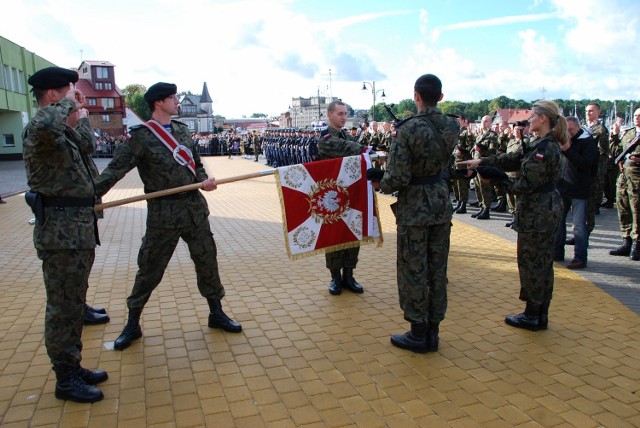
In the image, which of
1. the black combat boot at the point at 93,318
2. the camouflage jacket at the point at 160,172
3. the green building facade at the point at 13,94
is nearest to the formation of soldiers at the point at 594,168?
the camouflage jacket at the point at 160,172

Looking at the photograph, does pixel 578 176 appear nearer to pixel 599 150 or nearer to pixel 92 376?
pixel 599 150

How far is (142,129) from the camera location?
4.24 m

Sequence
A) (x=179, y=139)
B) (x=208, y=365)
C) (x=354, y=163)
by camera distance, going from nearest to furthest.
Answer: (x=208, y=365)
(x=179, y=139)
(x=354, y=163)

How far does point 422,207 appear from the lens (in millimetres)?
4172

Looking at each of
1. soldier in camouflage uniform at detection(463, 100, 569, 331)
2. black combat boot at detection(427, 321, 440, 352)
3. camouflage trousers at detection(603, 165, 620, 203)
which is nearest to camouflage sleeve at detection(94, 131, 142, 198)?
black combat boot at detection(427, 321, 440, 352)

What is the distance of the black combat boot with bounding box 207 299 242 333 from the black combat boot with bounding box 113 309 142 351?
0.65m

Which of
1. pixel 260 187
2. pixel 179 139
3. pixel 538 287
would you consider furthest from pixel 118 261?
pixel 260 187

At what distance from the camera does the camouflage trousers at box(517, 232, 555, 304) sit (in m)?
4.66

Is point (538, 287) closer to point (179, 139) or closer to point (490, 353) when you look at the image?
point (490, 353)

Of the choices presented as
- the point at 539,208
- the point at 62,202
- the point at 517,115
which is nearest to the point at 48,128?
the point at 62,202

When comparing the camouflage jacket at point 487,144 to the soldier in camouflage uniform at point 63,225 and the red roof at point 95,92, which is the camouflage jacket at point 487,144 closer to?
the soldier in camouflage uniform at point 63,225

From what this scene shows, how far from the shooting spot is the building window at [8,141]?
120 ft

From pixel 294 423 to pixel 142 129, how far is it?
8.59 ft

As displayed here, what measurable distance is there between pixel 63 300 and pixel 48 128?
1167 millimetres
